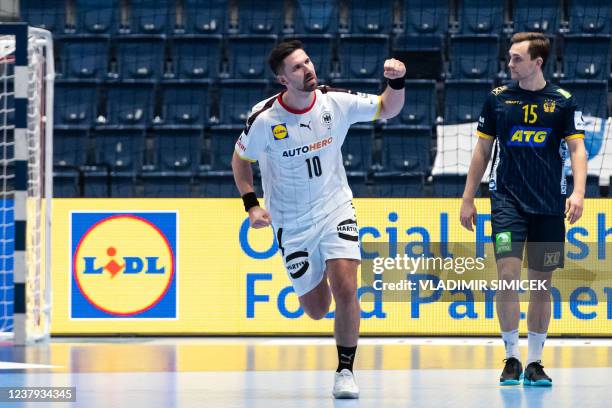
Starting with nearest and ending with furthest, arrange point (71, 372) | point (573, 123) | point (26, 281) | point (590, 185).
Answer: point (573, 123) → point (71, 372) → point (26, 281) → point (590, 185)

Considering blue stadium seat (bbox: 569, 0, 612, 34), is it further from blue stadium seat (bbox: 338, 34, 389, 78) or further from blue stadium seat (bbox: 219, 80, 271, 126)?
blue stadium seat (bbox: 219, 80, 271, 126)

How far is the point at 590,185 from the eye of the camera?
13.0 metres

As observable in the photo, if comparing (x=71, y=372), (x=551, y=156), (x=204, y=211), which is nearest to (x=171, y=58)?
(x=204, y=211)

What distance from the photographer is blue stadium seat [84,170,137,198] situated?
45.9 feet

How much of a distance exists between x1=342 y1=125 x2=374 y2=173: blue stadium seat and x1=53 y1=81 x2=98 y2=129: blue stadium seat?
3453 millimetres

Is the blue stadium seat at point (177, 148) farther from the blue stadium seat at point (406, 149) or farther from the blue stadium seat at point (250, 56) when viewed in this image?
the blue stadium seat at point (406, 149)

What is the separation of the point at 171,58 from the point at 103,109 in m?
1.25

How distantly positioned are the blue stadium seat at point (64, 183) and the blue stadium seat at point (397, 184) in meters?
3.61

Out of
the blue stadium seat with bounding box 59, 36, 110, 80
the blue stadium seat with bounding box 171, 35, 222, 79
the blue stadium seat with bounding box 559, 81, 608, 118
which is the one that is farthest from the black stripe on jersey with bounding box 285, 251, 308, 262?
the blue stadium seat with bounding box 59, 36, 110, 80

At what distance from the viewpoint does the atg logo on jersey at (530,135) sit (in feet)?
22.5

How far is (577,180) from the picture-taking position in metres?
6.67

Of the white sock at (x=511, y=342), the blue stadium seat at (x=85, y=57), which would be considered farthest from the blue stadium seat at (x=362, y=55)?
the white sock at (x=511, y=342)

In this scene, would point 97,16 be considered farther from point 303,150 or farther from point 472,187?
point 472,187

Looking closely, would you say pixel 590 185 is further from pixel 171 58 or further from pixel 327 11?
pixel 171 58
